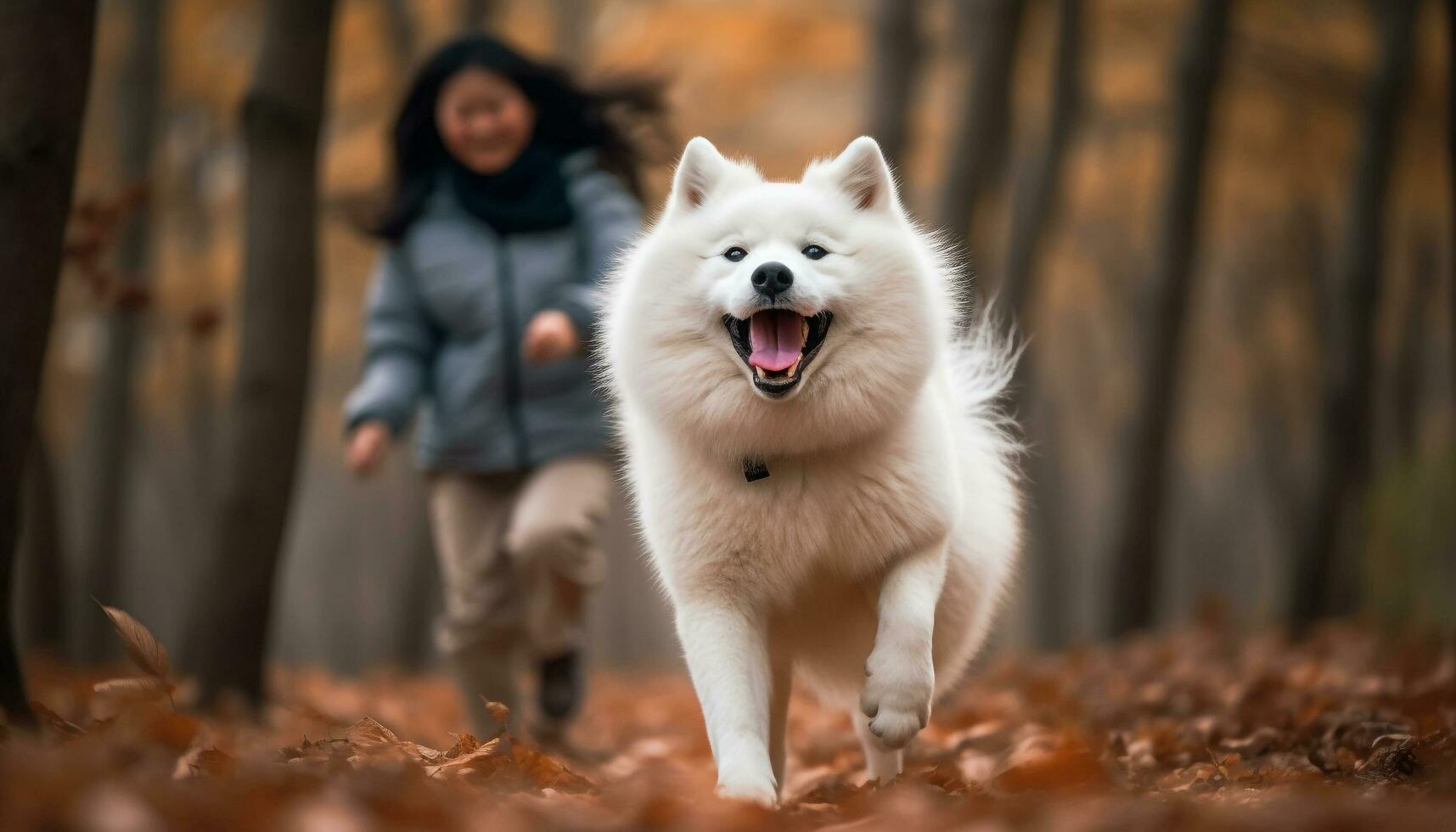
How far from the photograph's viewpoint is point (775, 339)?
3312mm

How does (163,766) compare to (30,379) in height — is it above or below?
below

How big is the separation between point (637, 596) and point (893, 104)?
1603 centimetres

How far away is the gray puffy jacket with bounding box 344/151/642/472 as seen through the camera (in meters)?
5.28

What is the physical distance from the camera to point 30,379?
11.1 feet

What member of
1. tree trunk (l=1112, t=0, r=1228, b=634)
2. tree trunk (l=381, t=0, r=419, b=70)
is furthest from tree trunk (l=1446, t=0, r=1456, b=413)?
tree trunk (l=381, t=0, r=419, b=70)

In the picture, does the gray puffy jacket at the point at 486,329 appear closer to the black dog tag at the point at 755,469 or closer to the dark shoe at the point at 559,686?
the dark shoe at the point at 559,686

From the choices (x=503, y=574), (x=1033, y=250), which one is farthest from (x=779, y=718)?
(x=1033, y=250)

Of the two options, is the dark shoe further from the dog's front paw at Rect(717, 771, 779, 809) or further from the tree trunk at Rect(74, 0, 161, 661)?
the tree trunk at Rect(74, 0, 161, 661)

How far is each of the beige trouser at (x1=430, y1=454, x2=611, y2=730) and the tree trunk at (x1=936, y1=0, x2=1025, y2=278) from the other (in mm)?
3559

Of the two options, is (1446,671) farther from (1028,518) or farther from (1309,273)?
(1309,273)

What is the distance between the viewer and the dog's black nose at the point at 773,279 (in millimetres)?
3193

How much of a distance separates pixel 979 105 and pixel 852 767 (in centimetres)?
481

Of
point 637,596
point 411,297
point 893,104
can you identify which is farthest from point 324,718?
point 637,596

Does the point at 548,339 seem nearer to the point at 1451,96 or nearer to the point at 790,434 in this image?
the point at 790,434
